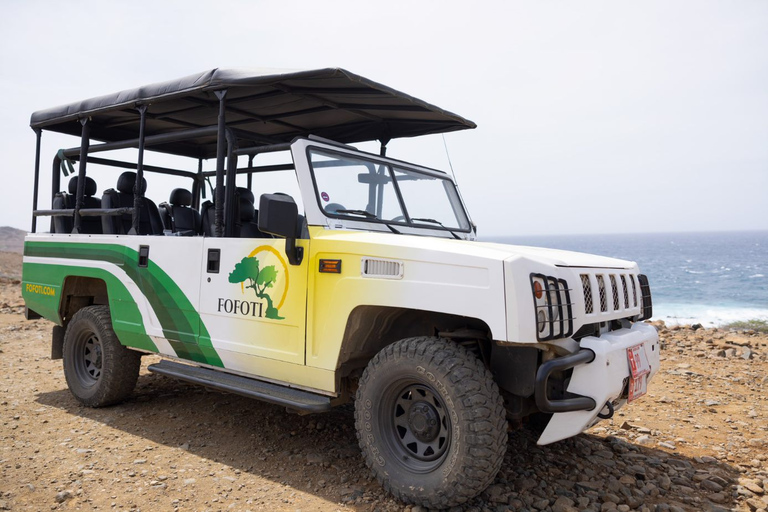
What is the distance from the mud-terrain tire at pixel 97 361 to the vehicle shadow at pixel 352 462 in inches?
6.4

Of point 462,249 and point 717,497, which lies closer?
point 462,249

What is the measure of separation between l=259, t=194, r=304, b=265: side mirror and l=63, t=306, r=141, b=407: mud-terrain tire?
2.47 meters

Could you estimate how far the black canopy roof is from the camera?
413 cm

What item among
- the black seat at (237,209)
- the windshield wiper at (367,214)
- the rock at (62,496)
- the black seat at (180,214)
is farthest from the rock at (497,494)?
the black seat at (180,214)

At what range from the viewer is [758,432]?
4.69 m

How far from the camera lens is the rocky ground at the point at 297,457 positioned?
3.38 meters

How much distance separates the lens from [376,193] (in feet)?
14.3

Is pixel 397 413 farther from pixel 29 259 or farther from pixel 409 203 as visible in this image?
pixel 29 259

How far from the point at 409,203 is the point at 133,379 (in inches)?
116

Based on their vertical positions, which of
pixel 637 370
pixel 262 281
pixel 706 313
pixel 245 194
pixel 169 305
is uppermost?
pixel 245 194

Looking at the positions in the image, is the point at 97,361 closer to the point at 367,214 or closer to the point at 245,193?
the point at 245,193

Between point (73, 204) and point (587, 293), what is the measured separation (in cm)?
510

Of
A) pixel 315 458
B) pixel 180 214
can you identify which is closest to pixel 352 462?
pixel 315 458

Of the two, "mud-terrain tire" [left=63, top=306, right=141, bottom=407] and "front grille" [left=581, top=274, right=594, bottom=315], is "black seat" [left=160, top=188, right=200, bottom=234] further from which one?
"front grille" [left=581, top=274, right=594, bottom=315]
